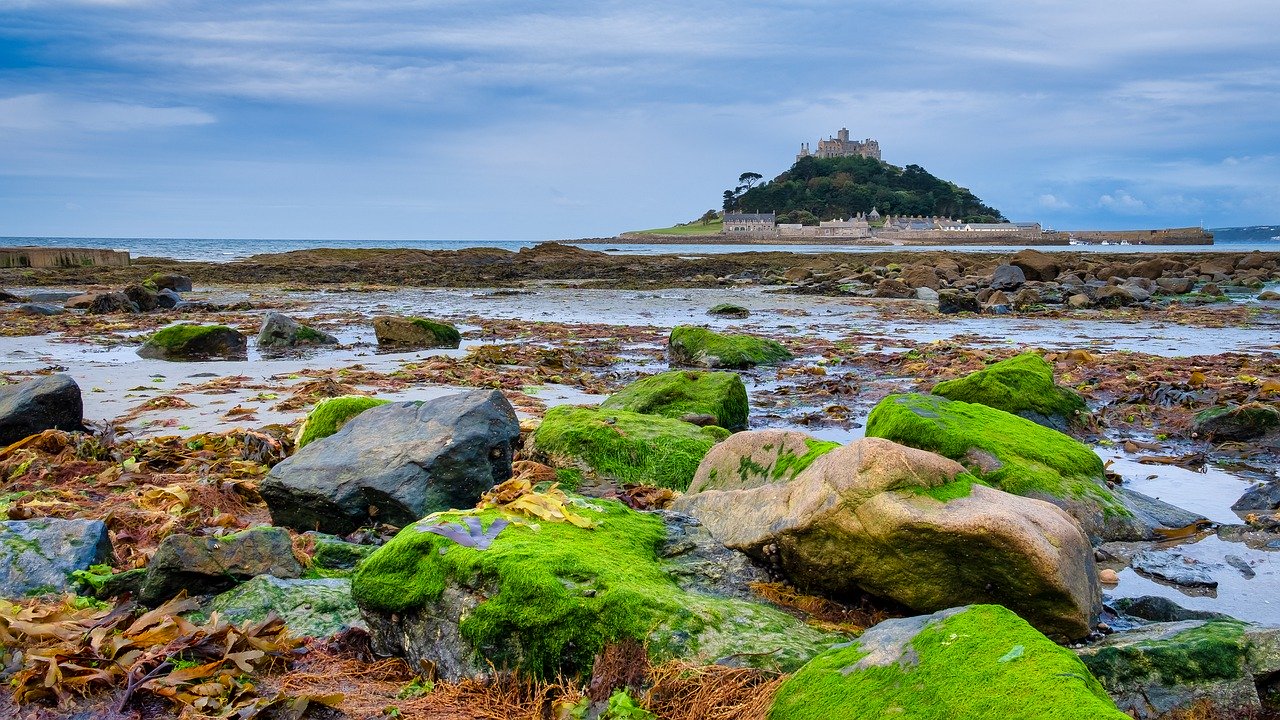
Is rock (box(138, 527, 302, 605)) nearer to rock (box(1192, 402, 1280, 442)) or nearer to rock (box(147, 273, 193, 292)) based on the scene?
rock (box(1192, 402, 1280, 442))

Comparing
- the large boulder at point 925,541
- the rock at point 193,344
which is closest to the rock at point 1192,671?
the large boulder at point 925,541

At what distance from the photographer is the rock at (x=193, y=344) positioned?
12852mm

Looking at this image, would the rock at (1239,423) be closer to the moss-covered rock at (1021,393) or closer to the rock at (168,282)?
the moss-covered rock at (1021,393)

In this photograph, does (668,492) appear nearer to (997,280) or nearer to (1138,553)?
(1138,553)

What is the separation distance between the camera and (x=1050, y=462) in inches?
223

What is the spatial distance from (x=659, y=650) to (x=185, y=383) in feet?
29.8

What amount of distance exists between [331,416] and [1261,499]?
656cm

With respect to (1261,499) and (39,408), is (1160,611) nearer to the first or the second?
(1261,499)

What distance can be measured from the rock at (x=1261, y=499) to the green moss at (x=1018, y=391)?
85.2 inches

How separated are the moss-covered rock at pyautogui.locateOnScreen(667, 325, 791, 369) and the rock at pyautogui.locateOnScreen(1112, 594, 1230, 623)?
8.19 m

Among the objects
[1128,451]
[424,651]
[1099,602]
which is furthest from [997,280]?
[424,651]

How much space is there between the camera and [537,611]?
10.5 feet

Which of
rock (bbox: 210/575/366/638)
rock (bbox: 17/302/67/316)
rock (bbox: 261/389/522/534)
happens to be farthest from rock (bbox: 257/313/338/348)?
rock (bbox: 210/575/366/638)

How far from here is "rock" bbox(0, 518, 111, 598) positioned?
395 centimetres
